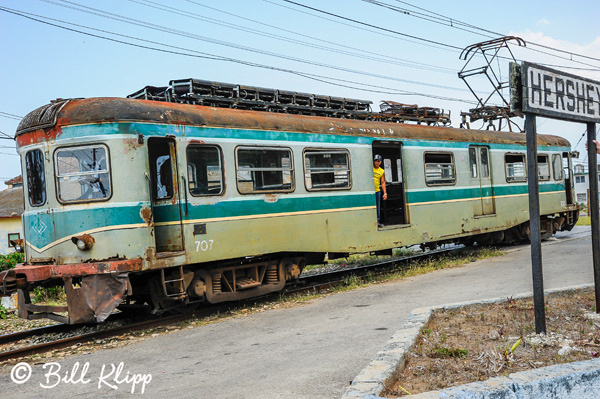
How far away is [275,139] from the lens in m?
10.2

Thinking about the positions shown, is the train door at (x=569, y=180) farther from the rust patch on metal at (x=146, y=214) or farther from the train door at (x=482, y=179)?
the rust patch on metal at (x=146, y=214)

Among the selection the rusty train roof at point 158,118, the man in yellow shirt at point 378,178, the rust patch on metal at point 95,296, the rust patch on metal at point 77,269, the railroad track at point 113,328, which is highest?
the rusty train roof at point 158,118

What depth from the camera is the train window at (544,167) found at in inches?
706

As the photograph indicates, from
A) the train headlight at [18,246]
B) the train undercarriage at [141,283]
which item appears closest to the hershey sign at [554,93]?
the train undercarriage at [141,283]

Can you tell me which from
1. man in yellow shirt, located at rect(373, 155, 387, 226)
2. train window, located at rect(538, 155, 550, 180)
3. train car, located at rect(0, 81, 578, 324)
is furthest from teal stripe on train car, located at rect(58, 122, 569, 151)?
train window, located at rect(538, 155, 550, 180)

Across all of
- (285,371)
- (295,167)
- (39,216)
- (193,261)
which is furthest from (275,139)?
(285,371)

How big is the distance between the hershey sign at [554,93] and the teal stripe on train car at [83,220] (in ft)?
18.2

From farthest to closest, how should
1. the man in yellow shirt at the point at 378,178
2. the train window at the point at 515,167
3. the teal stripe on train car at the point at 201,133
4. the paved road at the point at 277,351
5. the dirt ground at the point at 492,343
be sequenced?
the train window at the point at 515,167 < the man in yellow shirt at the point at 378,178 < the teal stripe on train car at the point at 201,133 < the paved road at the point at 277,351 < the dirt ground at the point at 492,343

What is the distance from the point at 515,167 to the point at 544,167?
196cm

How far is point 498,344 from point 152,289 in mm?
5613

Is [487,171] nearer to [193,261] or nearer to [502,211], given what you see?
[502,211]

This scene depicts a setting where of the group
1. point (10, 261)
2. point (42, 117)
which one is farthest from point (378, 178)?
point (10, 261)

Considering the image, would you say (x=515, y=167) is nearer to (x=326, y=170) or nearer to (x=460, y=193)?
(x=460, y=193)

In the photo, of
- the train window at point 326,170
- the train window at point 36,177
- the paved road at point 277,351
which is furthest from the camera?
the train window at point 326,170
